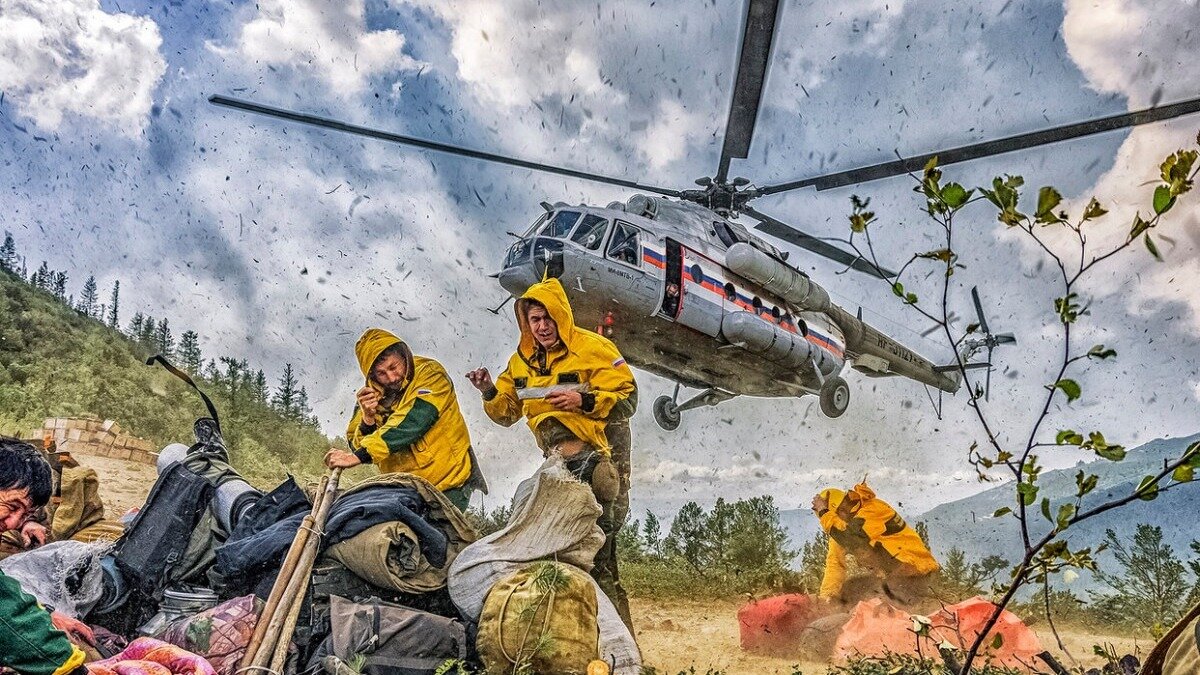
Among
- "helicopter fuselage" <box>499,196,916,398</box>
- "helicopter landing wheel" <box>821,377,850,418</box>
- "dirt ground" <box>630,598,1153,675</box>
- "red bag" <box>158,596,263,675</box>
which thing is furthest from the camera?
"helicopter landing wheel" <box>821,377,850,418</box>

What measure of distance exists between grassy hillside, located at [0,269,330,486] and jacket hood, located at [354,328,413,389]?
7001 millimetres

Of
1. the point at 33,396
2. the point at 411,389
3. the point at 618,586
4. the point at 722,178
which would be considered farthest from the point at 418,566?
the point at 33,396

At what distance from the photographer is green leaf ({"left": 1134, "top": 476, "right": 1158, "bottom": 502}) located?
1882 mm

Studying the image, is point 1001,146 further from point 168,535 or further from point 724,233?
point 168,535

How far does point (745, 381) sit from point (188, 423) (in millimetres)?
8772

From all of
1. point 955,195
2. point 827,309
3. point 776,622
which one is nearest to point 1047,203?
point 955,195

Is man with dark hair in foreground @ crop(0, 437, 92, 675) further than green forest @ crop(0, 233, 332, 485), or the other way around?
green forest @ crop(0, 233, 332, 485)

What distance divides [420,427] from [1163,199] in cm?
325

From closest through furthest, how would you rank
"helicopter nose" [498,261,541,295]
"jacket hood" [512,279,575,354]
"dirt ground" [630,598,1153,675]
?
"jacket hood" [512,279,575,354], "dirt ground" [630,598,1153,675], "helicopter nose" [498,261,541,295]

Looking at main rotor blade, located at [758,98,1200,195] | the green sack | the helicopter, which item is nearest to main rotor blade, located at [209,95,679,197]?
the helicopter

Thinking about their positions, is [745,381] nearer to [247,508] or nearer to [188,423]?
[247,508]

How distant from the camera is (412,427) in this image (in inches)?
153

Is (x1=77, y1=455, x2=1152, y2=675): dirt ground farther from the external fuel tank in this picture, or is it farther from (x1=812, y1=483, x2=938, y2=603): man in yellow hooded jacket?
the external fuel tank

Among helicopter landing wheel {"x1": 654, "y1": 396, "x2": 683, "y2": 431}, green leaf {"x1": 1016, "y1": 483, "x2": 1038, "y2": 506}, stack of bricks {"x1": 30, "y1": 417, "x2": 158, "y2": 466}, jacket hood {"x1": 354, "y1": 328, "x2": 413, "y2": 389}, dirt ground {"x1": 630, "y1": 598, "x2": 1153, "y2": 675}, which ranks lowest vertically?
dirt ground {"x1": 630, "y1": 598, "x2": 1153, "y2": 675}
